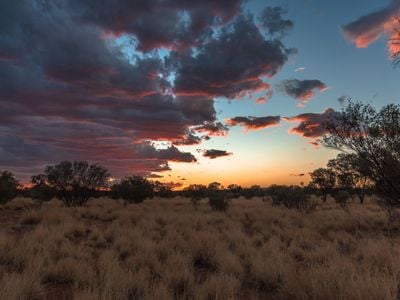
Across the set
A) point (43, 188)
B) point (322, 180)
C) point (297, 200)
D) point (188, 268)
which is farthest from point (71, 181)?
point (322, 180)

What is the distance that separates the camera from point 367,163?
63.2 ft

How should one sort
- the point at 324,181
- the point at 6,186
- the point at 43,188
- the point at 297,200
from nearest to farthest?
1. the point at 6,186
2. the point at 297,200
3. the point at 43,188
4. the point at 324,181

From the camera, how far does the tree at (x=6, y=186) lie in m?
30.2

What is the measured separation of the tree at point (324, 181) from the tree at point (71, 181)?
3924 centimetres

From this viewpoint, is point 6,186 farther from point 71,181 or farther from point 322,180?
point 322,180

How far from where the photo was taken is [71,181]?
38188 millimetres

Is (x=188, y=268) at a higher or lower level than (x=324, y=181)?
lower

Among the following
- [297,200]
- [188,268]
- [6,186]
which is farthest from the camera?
[297,200]

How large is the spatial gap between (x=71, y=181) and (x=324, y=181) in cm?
4315

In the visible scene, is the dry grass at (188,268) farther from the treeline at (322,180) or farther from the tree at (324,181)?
the tree at (324,181)

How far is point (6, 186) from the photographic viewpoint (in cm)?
3059

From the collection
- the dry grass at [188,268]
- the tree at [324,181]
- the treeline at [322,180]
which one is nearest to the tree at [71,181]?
the treeline at [322,180]

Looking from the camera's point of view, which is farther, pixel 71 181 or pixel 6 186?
pixel 71 181

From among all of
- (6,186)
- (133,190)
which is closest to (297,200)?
(133,190)
